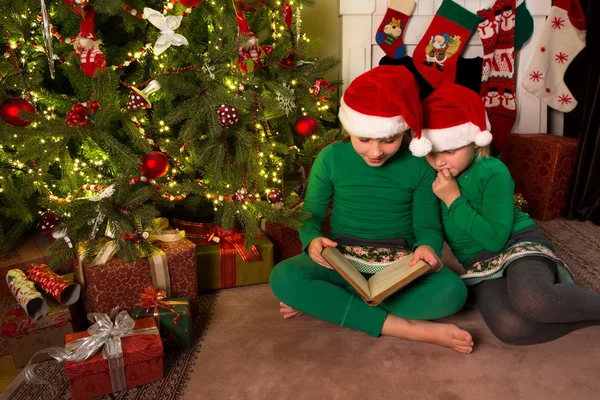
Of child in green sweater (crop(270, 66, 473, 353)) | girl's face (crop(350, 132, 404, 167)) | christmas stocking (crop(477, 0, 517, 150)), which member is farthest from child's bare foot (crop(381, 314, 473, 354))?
christmas stocking (crop(477, 0, 517, 150))

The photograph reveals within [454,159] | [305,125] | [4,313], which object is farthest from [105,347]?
[454,159]

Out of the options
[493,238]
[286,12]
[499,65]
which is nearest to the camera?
[493,238]

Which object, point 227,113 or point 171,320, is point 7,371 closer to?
point 171,320

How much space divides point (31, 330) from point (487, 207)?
1.40 m

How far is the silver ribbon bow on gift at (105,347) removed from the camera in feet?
3.92

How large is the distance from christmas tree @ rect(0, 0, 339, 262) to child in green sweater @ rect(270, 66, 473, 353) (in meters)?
0.19

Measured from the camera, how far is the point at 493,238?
1.44 meters

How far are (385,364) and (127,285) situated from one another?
0.84 m

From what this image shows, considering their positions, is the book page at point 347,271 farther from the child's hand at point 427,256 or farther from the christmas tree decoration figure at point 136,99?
the christmas tree decoration figure at point 136,99

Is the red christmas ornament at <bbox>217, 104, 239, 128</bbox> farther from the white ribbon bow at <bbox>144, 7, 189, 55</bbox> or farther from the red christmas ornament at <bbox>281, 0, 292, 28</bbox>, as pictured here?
the red christmas ornament at <bbox>281, 0, 292, 28</bbox>

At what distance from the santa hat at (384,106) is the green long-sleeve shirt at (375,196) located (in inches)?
8.3

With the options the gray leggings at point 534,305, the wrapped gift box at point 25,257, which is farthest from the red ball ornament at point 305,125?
the wrapped gift box at point 25,257

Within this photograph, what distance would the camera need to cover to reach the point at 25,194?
150 cm

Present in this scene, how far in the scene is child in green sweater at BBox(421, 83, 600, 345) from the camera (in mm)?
1288
